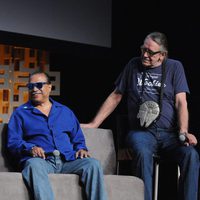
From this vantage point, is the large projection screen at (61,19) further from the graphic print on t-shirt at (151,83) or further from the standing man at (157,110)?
the graphic print on t-shirt at (151,83)

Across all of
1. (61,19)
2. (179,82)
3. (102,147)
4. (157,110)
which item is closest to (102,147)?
(102,147)

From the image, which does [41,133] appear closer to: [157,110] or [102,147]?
[102,147]

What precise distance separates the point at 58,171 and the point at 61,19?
7.66ft

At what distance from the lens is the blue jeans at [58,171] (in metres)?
3.40

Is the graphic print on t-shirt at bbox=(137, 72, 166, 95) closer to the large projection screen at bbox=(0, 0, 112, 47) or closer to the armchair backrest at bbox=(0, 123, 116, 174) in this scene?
the armchair backrest at bbox=(0, 123, 116, 174)

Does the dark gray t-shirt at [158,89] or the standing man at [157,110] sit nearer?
the standing man at [157,110]

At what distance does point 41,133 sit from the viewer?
386 cm

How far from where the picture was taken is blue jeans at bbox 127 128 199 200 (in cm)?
391

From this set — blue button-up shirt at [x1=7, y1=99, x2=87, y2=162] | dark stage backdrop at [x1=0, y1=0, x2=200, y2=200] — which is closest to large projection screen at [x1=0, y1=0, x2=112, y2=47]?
dark stage backdrop at [x1=0, y1=0, x2=200, y2=200]

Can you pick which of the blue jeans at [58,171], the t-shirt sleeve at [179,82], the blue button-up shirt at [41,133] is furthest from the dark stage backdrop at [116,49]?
the blue jeans at [58,171]

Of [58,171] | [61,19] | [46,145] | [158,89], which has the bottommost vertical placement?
[58,171]

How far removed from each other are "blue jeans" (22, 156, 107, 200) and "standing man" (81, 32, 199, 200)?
1.39 feet

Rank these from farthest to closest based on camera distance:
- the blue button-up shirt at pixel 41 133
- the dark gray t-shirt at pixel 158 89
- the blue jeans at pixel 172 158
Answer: the dark gray t-shirt at pixel 158 89
the blue jeans at pixel 172 158
the blue button-up shirt at pixel 41 133

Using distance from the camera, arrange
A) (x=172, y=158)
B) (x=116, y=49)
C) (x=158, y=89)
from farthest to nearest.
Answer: (x=116, y=49), (x=158, y=89), (x=172, y=158)
